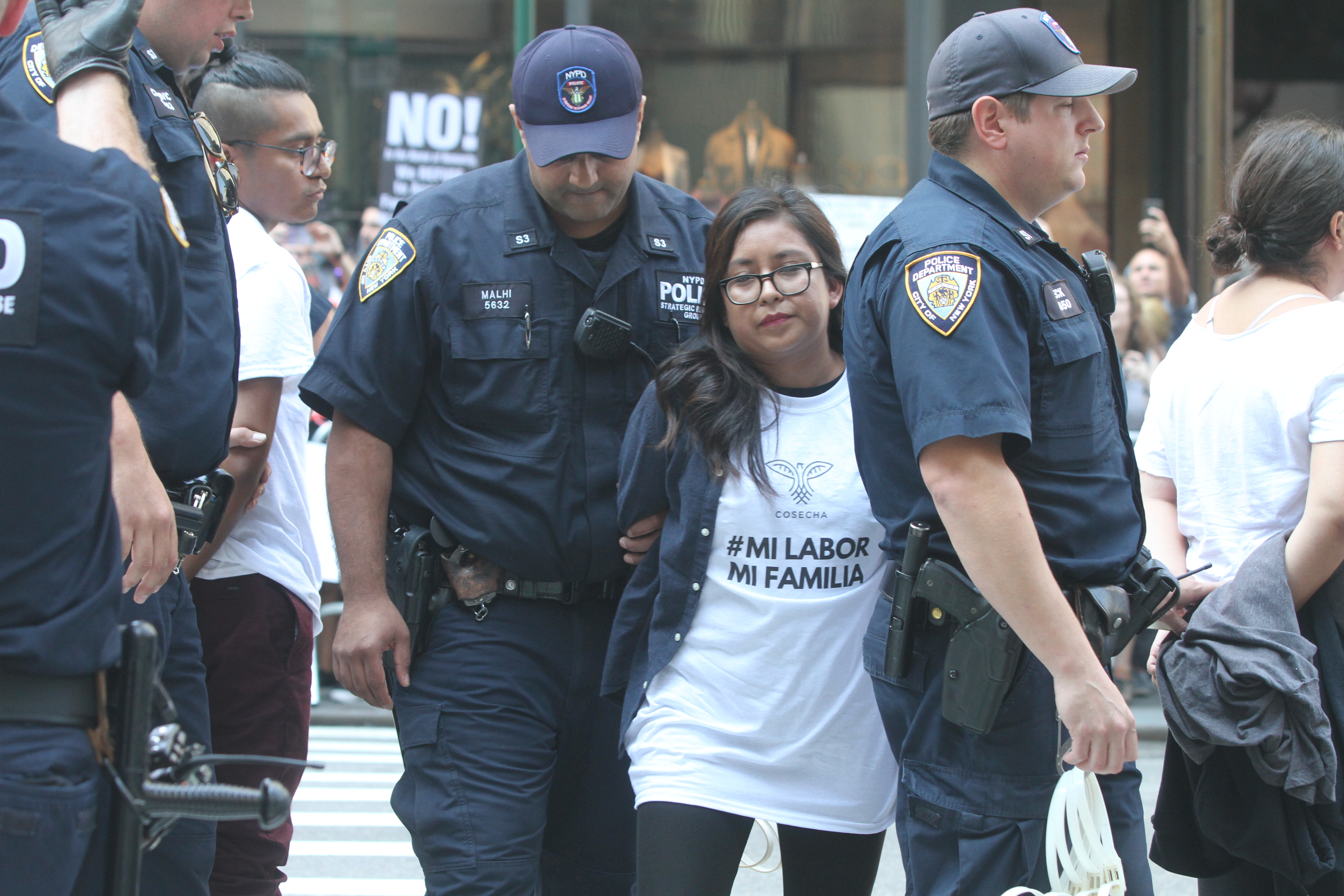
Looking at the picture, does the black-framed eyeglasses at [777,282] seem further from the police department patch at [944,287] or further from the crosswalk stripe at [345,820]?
the crosswalk stripe at [345,820]

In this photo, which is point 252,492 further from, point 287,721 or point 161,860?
point 161,860

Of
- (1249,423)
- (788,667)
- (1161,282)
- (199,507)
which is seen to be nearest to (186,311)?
(199,507)

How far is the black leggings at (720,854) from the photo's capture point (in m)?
2.71

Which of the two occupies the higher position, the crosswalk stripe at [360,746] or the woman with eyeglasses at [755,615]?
the woman with eyeglasses at [755,615]

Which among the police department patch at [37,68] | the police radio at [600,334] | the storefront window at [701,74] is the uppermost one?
the storefront window at [701,74]

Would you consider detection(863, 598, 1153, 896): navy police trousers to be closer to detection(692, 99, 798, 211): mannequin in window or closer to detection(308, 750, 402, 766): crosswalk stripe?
detection(308, 750, 402, 766): crosswalk stripe

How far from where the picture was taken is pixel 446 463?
3045 millimetres

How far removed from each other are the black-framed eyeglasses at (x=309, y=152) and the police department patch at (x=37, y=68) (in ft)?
3.26

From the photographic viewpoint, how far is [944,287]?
2.41 m

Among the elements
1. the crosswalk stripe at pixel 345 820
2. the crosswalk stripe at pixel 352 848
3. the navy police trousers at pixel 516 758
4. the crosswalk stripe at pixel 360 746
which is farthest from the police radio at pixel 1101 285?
the crosswalk stripe at pixel 360 746

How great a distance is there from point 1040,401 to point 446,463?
1.27 metres

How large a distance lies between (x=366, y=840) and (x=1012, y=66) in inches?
155

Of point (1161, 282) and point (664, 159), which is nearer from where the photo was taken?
point (1161, 282)

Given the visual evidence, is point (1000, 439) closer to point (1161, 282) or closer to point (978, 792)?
point (978, 792)
